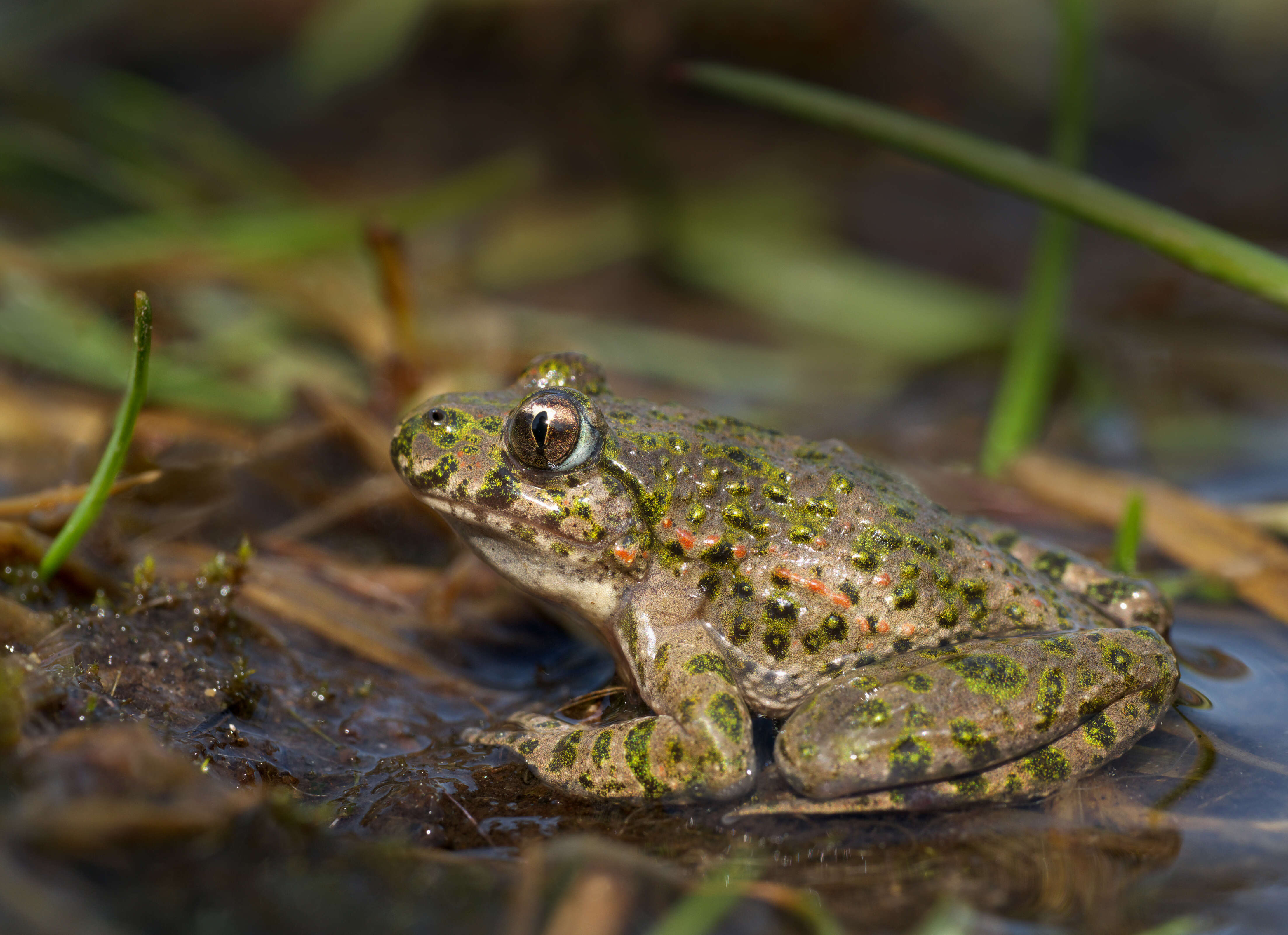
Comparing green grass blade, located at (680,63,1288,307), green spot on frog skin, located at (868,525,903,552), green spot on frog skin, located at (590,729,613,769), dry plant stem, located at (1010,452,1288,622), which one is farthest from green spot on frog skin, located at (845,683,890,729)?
green grass blade, located at (680,63,1288,307)

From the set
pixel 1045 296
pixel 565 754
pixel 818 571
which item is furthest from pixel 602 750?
pixel 1045 296

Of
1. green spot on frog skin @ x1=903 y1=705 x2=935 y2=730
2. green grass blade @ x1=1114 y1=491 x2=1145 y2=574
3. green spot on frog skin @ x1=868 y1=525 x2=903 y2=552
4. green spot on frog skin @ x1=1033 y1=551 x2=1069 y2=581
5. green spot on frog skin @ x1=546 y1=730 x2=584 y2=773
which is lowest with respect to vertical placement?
green spot on frog skin @ x1=546 y1=730 x2=584 y2=773

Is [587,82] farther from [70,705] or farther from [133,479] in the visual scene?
[70,705]

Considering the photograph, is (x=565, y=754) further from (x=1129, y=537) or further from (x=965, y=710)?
(x=1129, y=537)

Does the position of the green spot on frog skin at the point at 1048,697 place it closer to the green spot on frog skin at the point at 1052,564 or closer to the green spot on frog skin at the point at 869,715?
the green spot on frog skin at the point at 869,715

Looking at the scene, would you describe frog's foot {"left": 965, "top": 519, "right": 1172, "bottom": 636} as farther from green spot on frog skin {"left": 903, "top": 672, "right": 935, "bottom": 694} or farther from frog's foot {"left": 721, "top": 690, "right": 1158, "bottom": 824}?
green spot on frog skin {"left": 903, "top": 672, "right": 935, "bottom": 694}
